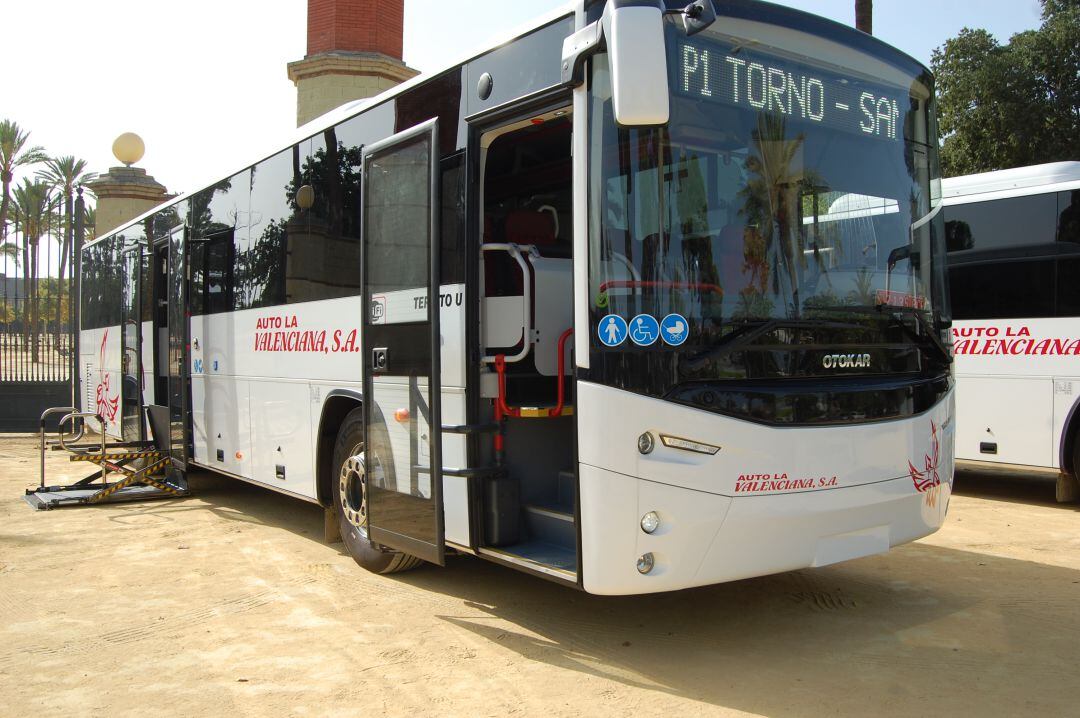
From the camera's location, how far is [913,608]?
5.93 m

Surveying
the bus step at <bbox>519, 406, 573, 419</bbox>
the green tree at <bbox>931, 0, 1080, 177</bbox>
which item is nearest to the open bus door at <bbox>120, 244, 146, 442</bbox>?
the bus step at <bbox>519, 406, 573, 419</bbox>

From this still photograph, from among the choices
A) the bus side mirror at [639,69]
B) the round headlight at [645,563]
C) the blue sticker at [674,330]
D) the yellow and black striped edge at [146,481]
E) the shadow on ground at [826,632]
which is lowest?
the shadow on ground at [826,632]

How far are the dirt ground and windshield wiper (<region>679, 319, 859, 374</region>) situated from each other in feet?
5.19

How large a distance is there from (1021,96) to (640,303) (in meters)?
22.8

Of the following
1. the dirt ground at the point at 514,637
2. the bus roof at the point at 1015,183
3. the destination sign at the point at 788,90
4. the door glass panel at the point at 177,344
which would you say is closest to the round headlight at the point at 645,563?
the dirt ground at the point at 514,637

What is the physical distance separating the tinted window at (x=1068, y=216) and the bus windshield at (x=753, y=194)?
16.2 feet

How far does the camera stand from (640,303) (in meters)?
4.52

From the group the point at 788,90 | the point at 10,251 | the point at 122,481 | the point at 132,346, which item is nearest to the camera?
the point at 788,90

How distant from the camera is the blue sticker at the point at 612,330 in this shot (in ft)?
14.8

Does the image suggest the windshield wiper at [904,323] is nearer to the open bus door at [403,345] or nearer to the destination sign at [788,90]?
the destination sign at [788,90]

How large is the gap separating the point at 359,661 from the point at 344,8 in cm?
1551

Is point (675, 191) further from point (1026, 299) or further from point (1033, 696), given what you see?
point (1026, 299)

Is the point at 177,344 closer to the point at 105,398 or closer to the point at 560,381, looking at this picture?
the point at 105,398

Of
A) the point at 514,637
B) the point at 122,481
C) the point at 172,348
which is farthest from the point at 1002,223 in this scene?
the point at 122,481
